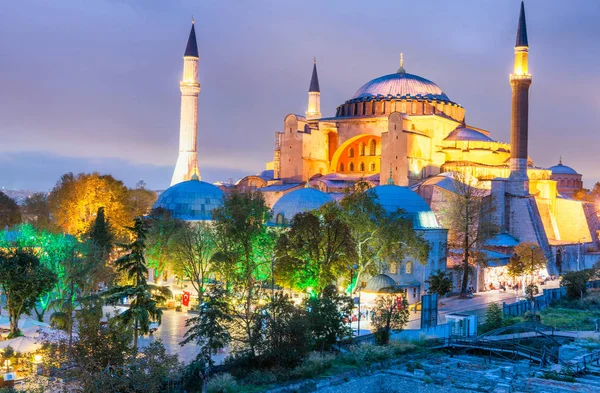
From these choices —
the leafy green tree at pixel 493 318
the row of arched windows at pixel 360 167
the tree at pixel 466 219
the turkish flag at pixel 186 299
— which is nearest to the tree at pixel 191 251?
the turkish flag at pixel 186 299

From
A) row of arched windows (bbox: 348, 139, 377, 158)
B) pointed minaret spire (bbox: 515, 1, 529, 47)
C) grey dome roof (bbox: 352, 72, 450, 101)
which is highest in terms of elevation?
pointed minaret spire (bbox: 515, 1, 529, 47)

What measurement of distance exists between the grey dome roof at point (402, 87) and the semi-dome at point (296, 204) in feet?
50.7

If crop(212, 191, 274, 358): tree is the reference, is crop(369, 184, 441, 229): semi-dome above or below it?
above

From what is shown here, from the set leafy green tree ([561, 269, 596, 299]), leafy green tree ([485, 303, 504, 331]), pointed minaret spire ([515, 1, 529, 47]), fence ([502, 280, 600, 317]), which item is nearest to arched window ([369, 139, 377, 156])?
pointed minaret spire ([515, 1, 529, 47])

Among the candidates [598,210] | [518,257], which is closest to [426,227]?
[518,257]

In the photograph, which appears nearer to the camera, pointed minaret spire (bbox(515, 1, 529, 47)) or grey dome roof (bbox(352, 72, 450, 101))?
pointed minaret spire (bbox(515, 1, 529, 47))

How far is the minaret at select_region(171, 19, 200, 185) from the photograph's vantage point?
4831 centimetres

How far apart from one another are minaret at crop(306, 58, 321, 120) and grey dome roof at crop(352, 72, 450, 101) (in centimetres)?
744

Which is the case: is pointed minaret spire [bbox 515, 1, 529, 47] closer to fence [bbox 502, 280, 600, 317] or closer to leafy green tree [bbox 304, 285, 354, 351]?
fence [bbox 502, 280, 600, 317]

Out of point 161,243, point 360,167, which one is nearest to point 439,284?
point 161,243

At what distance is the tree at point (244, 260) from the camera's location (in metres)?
18.4

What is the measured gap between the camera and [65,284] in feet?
76.7

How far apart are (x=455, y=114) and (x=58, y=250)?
29955 millimetres

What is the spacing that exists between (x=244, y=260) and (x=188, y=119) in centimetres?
2699
